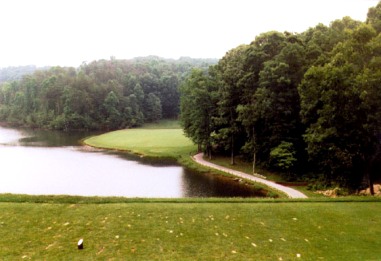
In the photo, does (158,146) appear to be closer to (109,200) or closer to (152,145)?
(152,145)

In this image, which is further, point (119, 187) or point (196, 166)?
point (196, 166)

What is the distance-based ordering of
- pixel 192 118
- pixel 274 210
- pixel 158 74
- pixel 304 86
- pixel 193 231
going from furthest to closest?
pixel 158 74, pixel 192 118, pixel 304 86, pixel 274 210, pixel 193 231

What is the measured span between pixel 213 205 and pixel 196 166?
2935 cm

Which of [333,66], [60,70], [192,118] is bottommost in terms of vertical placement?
[192,118]

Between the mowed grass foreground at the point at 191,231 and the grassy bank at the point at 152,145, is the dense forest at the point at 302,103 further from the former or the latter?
the mowed grass foreground at the point at 191,231

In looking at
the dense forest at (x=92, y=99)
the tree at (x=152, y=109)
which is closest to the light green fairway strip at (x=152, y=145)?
the dense forest at (x=92, y=99)

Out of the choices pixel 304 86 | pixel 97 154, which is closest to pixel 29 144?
pixel 97 154

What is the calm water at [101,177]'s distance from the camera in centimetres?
3359

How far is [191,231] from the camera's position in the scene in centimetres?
1342

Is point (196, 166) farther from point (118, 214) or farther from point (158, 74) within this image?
point (158, 74)

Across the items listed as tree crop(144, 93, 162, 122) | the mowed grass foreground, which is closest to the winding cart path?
the mowed grass foreground

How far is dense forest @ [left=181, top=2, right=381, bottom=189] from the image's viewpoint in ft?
78.0

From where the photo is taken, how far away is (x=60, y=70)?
12738cm

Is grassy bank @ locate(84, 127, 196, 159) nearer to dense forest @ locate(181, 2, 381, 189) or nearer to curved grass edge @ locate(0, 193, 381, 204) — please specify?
dense forest @ locate(181, 2, 381, 189)
